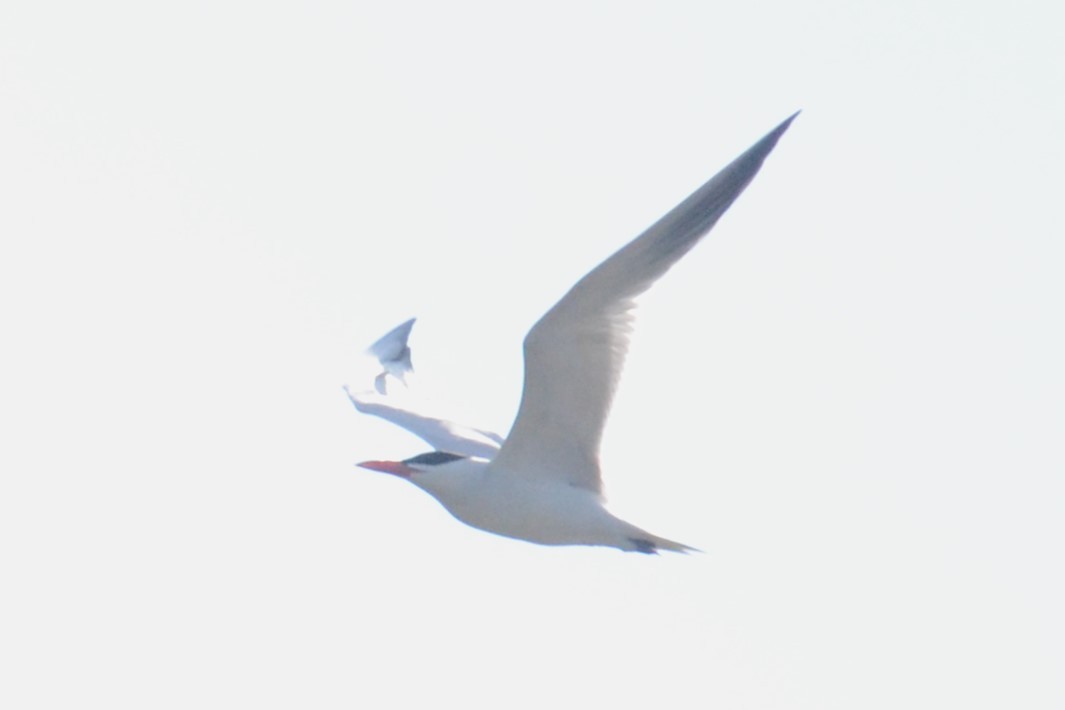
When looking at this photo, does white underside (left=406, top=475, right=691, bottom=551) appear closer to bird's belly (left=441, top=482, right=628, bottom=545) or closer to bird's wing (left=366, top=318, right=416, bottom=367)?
bird's belly (left=441, top=482, right=628, bottom=545)

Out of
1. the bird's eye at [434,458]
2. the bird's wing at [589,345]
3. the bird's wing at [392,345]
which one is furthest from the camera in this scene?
the bird's wing at [392,345]

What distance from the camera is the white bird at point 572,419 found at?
Answer: 35.8 feet

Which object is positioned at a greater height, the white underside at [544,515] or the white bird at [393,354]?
the white bird at [393,354]

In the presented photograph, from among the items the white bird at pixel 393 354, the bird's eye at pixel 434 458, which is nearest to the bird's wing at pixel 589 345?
the bird's eye at pixel 434 458

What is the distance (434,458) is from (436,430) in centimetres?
146

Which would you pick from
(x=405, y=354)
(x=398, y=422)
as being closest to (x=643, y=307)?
(x=398, y=422)

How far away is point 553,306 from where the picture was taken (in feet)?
36.2

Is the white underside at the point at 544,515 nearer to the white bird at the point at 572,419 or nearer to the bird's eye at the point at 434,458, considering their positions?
the white bird at the point at 572,419

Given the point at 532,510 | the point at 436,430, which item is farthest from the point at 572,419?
the point at 436,430

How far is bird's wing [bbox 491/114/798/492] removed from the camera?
10867 mm

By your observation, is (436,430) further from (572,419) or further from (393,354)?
(572,419)

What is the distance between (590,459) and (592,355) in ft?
2.47

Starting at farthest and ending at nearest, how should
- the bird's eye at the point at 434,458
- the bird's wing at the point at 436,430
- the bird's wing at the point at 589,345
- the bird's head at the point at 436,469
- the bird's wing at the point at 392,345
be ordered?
the bird's wing at the point at 392,345, the bird's wing at the point at 436,430, the bird's eye at the point at 434,458, the bird's head at the point at 436,469, the bird's wing at the point at 589,345

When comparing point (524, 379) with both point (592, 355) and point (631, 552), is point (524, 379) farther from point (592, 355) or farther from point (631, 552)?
point (631, 552)
